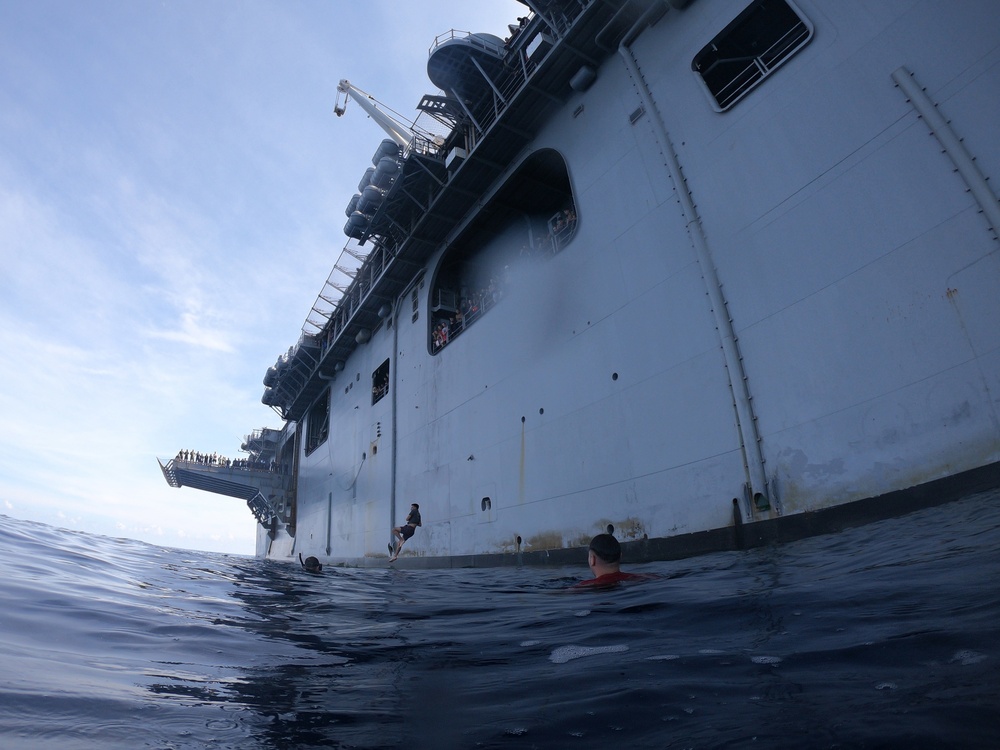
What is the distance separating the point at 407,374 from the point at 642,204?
9.93m

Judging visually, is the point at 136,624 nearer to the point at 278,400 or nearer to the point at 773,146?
the point at 773,146

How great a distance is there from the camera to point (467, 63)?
42.4 ft

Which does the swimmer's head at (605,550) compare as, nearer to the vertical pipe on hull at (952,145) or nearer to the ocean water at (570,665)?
the ocean water at (570,665)

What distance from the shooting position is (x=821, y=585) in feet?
11.7

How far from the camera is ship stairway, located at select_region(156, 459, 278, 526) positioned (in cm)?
3148

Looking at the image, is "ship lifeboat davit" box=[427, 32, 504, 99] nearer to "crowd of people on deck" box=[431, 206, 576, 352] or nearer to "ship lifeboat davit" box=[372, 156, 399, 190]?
"ship lifeboat davit" box=[372, 156, 399, 190]

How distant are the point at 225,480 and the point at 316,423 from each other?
6952 millimetres

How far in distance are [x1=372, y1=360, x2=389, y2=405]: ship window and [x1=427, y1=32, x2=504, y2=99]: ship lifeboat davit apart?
9.38m

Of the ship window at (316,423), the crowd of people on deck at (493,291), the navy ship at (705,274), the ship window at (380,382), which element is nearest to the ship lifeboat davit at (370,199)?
the navy ship at (705,274)

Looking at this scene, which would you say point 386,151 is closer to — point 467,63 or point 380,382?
point 467,63

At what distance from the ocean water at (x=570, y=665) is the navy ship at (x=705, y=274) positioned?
69.7 inches

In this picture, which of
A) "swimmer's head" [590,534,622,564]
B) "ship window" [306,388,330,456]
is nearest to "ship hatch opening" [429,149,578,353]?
"swimmer's head" [590,534,622,564]

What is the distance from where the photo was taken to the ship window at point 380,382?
64.1ft

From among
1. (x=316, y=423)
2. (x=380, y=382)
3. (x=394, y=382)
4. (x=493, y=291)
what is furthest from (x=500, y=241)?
(x=316, y=423)
